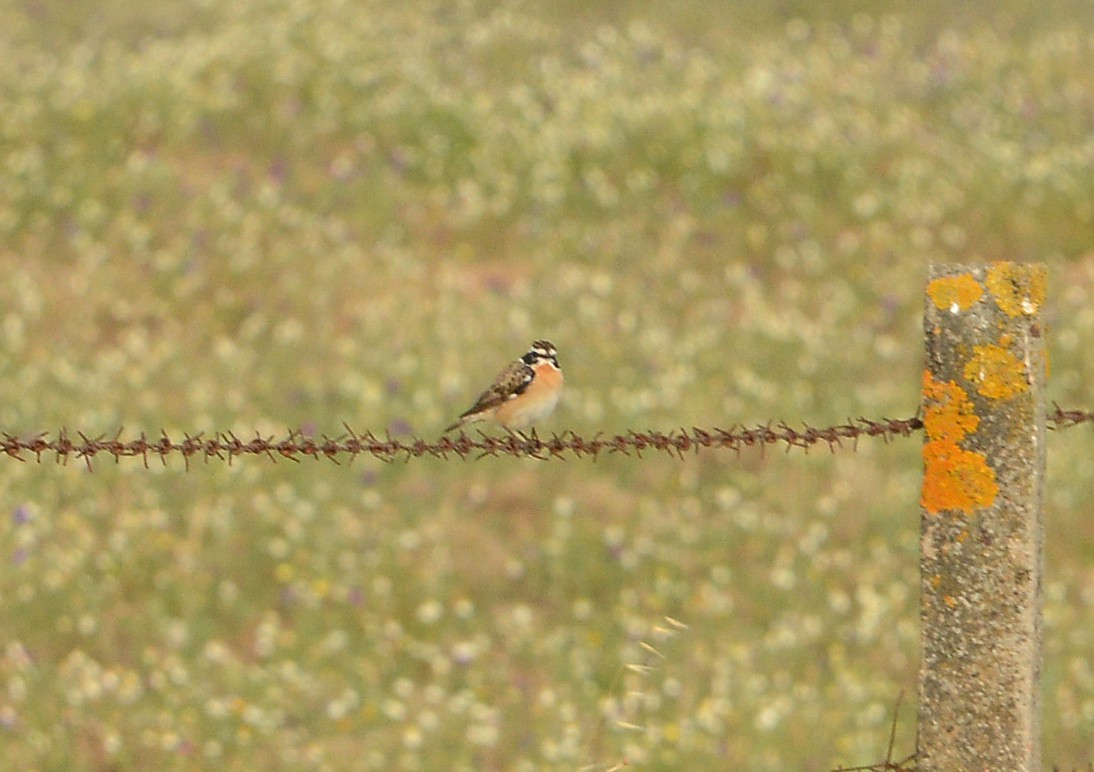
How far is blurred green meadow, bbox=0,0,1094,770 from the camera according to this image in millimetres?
7672

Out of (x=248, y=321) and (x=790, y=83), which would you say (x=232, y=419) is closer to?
(x=248, y=321)

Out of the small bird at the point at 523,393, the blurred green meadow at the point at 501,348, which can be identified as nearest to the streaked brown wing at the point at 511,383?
the small bird at the point at 523,393

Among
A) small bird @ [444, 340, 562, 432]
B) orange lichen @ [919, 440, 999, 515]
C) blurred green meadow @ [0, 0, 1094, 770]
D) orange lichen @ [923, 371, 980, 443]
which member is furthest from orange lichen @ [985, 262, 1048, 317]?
small bird @ [444, 340, 562, 432]

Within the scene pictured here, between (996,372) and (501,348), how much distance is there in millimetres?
8569

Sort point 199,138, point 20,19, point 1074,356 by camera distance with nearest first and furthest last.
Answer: point 1074,356 < point 199,138 < point 20,19

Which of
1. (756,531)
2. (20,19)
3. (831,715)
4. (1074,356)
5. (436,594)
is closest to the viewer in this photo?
(831,715)

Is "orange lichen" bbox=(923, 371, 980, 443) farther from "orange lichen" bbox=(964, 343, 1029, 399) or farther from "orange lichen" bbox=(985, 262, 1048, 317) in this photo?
"orange lichen" bbox=(985, 262, 1048, 317)

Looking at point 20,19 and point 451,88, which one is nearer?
point 451,88

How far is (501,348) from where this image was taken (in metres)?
12.0

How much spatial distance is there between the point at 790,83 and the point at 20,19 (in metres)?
9.40

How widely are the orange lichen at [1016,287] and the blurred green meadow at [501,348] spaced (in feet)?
5.55

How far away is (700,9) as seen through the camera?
21.5m

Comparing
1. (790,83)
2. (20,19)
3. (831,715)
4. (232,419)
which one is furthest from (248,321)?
(20,19)

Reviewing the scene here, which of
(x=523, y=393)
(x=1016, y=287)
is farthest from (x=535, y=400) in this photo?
(x=1016, y=287)
